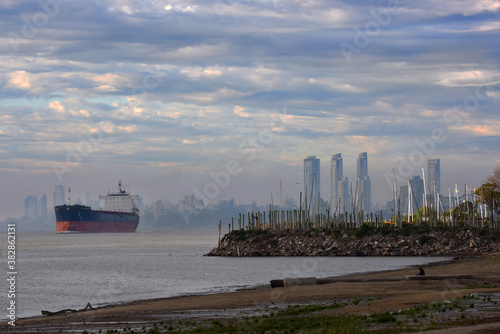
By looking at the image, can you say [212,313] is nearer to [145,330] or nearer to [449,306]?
[145,330]

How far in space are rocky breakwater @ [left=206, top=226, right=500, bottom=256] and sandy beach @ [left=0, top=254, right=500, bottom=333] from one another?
3886 centimetres

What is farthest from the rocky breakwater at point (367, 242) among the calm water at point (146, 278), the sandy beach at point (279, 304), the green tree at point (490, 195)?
the sandy beach at point (279, 304)

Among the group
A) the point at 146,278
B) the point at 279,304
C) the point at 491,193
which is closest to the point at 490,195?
the point at 491,193

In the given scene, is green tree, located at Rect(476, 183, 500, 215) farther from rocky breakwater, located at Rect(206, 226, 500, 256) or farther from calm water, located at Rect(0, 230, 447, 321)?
calm water, located at Rect(0, 230, 447, 321)

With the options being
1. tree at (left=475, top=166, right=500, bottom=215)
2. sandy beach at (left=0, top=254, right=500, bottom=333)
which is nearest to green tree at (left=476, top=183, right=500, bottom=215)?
tree at (left=475, top=166, right=500, bottom=215)

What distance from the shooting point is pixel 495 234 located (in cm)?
7794

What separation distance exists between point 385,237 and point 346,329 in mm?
67048

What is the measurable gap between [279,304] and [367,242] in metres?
53.5

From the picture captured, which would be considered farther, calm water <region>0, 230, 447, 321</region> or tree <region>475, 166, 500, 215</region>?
tree <region>475, 166, 500, 215</region>

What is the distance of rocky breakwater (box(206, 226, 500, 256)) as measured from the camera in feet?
254

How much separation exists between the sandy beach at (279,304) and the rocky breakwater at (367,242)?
127 ft

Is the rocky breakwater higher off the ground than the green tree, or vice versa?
the green tree

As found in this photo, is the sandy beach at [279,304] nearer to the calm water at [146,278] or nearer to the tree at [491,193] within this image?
the calm water at [146,278]

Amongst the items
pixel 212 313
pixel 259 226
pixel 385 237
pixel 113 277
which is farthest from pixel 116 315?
pixel 259 226
